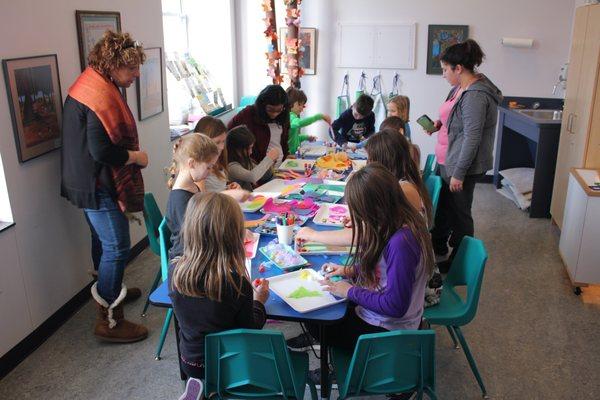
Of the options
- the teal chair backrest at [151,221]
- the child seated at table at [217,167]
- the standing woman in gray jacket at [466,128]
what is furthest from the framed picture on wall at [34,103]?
the standing woman in gray jacket at [466,128]

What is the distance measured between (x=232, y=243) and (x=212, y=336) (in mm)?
307

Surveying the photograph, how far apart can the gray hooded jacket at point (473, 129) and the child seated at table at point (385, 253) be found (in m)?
1.64

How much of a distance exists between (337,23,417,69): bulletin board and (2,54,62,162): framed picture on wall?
3.79 metres

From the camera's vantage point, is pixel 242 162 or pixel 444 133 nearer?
pixel 242 162

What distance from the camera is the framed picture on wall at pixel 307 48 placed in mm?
6141

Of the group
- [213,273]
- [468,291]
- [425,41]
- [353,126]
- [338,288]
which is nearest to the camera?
[213,273]

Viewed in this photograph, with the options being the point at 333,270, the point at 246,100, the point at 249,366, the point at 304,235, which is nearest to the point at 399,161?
the point at 304,235

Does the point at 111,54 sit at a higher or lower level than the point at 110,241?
higher

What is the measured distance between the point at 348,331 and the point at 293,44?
4236 millimetres

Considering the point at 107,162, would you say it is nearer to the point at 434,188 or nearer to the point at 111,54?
the point at 111,54

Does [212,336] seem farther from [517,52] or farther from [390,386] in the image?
[517,52]

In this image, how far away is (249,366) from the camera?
1825 millimetres

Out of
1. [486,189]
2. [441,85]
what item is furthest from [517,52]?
[486,189]

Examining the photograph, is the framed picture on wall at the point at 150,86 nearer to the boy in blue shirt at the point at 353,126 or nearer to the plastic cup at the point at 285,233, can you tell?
the boy in blue shirt at the point at 353,126
